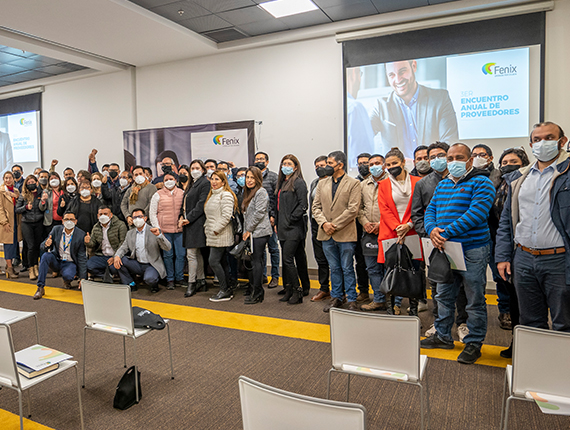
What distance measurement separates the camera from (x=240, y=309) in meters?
4.73

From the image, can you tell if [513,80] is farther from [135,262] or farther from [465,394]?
[135,262]

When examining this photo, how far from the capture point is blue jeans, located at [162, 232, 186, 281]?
18.6ft

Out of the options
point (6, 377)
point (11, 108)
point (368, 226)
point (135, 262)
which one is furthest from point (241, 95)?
point (11, 108)

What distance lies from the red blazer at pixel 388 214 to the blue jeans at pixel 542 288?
1191mm

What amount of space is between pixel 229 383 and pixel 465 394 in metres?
1.63

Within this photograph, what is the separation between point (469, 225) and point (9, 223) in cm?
682

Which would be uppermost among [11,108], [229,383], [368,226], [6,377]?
[11,108]

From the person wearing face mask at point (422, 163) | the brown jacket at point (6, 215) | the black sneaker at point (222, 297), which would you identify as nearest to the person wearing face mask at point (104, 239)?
the black sneaker at point (222, 297)

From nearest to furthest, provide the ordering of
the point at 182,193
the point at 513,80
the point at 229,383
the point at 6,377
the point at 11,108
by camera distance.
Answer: the point at 6,377 → the point at 229,383 → the point at 513,80 → the point at 182,193 → the point at 11,108

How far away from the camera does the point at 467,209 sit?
3092mm

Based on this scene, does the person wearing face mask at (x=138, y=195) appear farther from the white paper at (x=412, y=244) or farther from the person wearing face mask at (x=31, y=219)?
the white paper at (x=412, y=244)

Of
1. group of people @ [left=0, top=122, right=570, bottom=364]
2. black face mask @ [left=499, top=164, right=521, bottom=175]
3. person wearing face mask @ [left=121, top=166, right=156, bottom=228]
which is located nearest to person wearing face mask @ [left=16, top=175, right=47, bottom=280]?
group of people @ [left=0, top=122, right=570, bottom=364]

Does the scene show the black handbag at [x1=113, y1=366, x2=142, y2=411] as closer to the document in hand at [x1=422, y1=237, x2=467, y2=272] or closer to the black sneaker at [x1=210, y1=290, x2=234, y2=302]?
the black sneaker at [x1=210, y1=290, x2=234, y2=302]

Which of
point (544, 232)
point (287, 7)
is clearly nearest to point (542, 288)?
point (544, 232)
